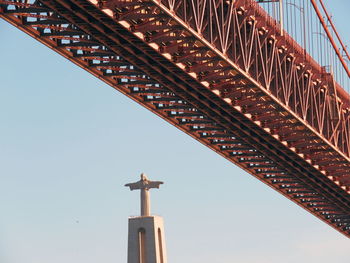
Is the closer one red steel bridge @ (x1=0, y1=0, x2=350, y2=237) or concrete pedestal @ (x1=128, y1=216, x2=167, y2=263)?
red steel bridge @ (x1=0, y1=0, x2=350, y2=237)

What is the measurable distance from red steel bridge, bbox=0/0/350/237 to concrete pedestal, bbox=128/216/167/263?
56.2ft

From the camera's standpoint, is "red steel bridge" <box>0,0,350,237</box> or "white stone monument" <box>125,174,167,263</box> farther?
"white stone monument" <box>125,174,167,263</box>

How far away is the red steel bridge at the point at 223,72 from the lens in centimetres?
4288

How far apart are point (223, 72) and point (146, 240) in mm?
44131

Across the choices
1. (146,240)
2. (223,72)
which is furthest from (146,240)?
(223,72)

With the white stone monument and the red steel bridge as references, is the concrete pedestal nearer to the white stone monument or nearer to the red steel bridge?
the white stone monument

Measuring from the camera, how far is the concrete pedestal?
9425 centimetres

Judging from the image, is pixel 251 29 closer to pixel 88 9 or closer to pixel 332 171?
pixel 88 9

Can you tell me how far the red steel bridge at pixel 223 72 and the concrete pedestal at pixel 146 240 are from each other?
1714 cm

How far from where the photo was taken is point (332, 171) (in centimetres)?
7512

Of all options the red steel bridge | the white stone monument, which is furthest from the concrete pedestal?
the red steel bridge

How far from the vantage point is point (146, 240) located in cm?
9444

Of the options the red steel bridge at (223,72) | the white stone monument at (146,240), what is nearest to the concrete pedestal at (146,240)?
the white stone monument at (146,240)

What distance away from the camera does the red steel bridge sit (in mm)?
42875
